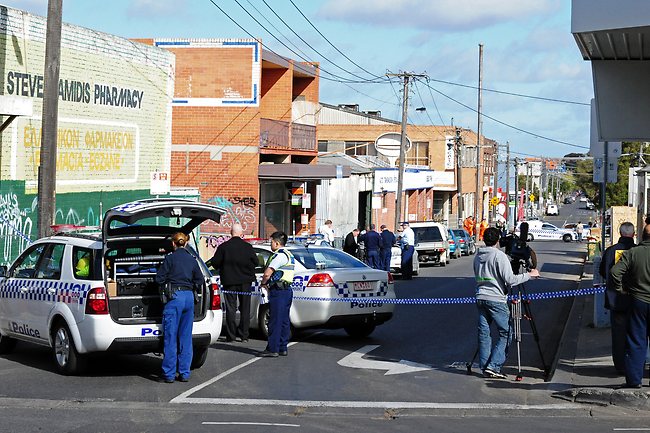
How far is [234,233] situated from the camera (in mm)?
15508

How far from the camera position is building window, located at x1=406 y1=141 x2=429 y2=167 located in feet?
276

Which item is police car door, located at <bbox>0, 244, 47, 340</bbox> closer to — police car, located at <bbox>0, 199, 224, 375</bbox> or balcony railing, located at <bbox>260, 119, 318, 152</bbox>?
police car, located at <bbox>0, 199, 224, 375</bbox>

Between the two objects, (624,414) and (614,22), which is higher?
(614,22)

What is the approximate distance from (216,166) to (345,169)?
243 inches

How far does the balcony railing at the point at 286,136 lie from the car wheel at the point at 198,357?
25.0 meters

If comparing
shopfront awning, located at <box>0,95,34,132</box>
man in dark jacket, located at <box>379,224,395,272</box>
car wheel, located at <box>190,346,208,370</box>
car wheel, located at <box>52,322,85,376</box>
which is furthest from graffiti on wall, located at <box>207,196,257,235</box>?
car wheel, located at <box>52,322,85,376</box>

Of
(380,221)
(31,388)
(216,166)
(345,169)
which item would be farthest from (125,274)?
(380,221)

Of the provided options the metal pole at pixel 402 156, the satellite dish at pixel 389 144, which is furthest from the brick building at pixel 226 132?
the satellite dish at pixel 389 144

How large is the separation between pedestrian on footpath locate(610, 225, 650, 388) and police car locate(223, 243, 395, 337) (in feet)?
17.2

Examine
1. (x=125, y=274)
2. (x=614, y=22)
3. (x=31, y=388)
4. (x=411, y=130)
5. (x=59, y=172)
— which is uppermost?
(x=411, y=130)

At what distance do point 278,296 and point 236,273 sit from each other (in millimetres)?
1515

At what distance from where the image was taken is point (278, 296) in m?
13.9

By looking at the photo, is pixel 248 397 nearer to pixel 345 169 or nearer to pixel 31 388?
pixel 31 388

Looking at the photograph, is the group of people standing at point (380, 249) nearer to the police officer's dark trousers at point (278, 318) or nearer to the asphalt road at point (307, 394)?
the asphalt road at point (307, 394)
